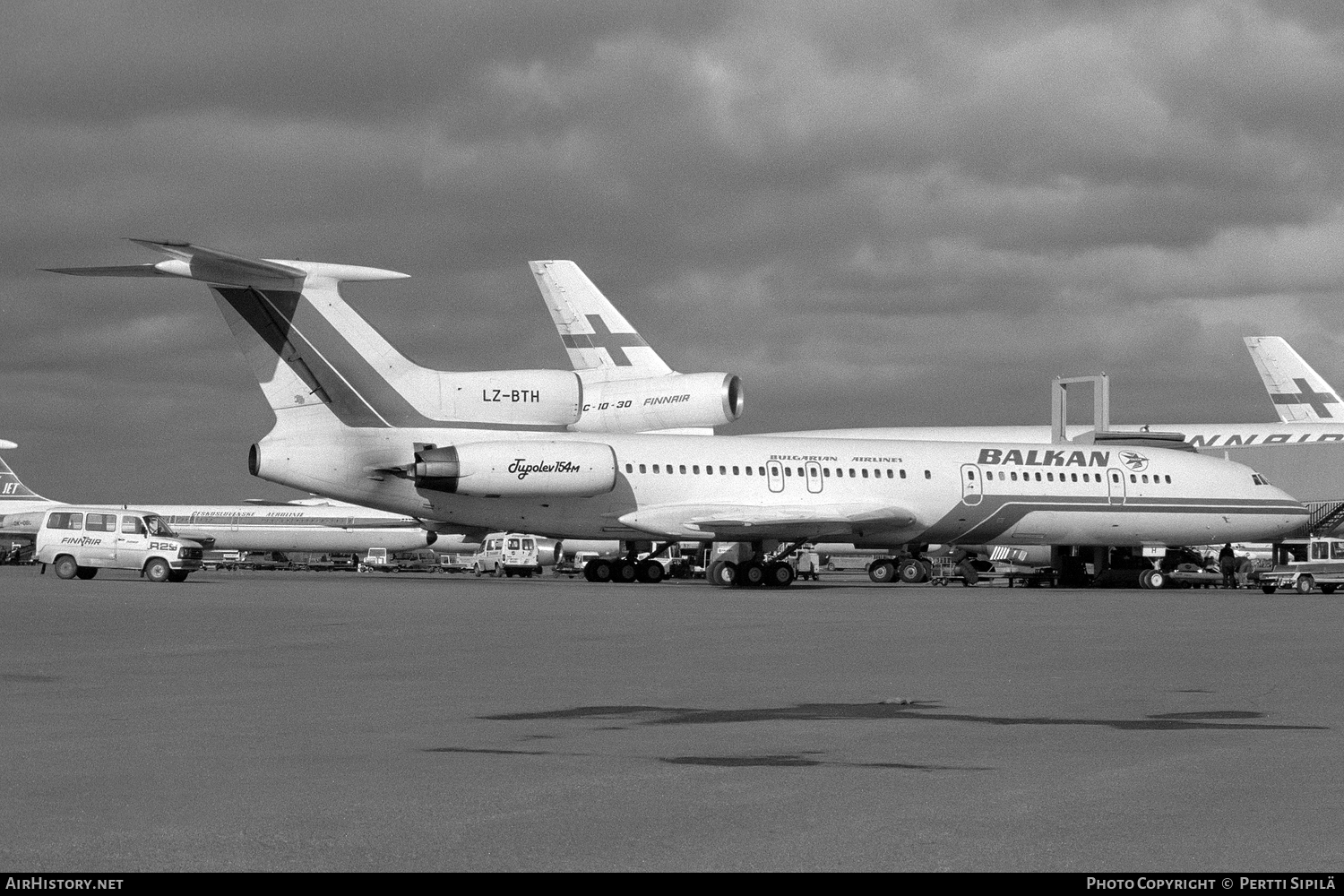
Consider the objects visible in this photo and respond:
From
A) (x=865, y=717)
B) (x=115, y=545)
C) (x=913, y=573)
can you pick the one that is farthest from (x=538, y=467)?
(x=865, y=717)

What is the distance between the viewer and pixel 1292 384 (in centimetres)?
7488

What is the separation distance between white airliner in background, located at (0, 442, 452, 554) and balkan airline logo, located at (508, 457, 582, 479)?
167 ft

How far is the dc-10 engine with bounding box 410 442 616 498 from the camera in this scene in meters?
38.0

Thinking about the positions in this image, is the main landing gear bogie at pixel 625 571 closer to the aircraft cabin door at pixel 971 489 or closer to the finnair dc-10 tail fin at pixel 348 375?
the finnair dc-10 tail fin at pixel 348 375

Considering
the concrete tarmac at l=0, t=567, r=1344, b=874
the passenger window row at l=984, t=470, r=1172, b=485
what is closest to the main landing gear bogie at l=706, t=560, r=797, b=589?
the passenger window row at l=984, t=470, r=1172, b=485

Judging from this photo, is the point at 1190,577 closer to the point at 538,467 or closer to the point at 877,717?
the point at 538,467

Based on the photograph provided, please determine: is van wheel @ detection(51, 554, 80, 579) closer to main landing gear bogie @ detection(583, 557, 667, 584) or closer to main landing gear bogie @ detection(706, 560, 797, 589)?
main landing gear bogie @ detection(583, 557, 667, 584)

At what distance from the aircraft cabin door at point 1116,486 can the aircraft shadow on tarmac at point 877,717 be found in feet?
106

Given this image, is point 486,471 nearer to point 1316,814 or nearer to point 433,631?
point 433,631

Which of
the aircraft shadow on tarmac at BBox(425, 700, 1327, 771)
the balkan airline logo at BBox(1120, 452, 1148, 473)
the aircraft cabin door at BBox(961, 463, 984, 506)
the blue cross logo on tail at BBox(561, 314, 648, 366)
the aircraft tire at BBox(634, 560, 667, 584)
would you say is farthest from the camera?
the aircraft tire at BBox(634, 560, 667, 584)

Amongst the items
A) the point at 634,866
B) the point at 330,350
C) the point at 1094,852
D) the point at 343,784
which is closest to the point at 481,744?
the point at 343,784

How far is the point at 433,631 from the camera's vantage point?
20.8 meters

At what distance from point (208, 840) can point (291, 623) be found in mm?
15755

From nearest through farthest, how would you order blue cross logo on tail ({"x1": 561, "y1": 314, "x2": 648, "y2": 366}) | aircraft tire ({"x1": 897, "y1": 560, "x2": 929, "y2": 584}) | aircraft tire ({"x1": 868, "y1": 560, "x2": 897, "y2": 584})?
blue cross logo on tail ({"x1": 561, "y1": 314, "x2": 648, "y2": 366}) → aircraft tire ({"x1": 897, "y1": 560, "x2": 929, "y2": 584}) → aircraft tire ({"x1": 868, "y1": 560, "x2": 897, "y2": 584})
